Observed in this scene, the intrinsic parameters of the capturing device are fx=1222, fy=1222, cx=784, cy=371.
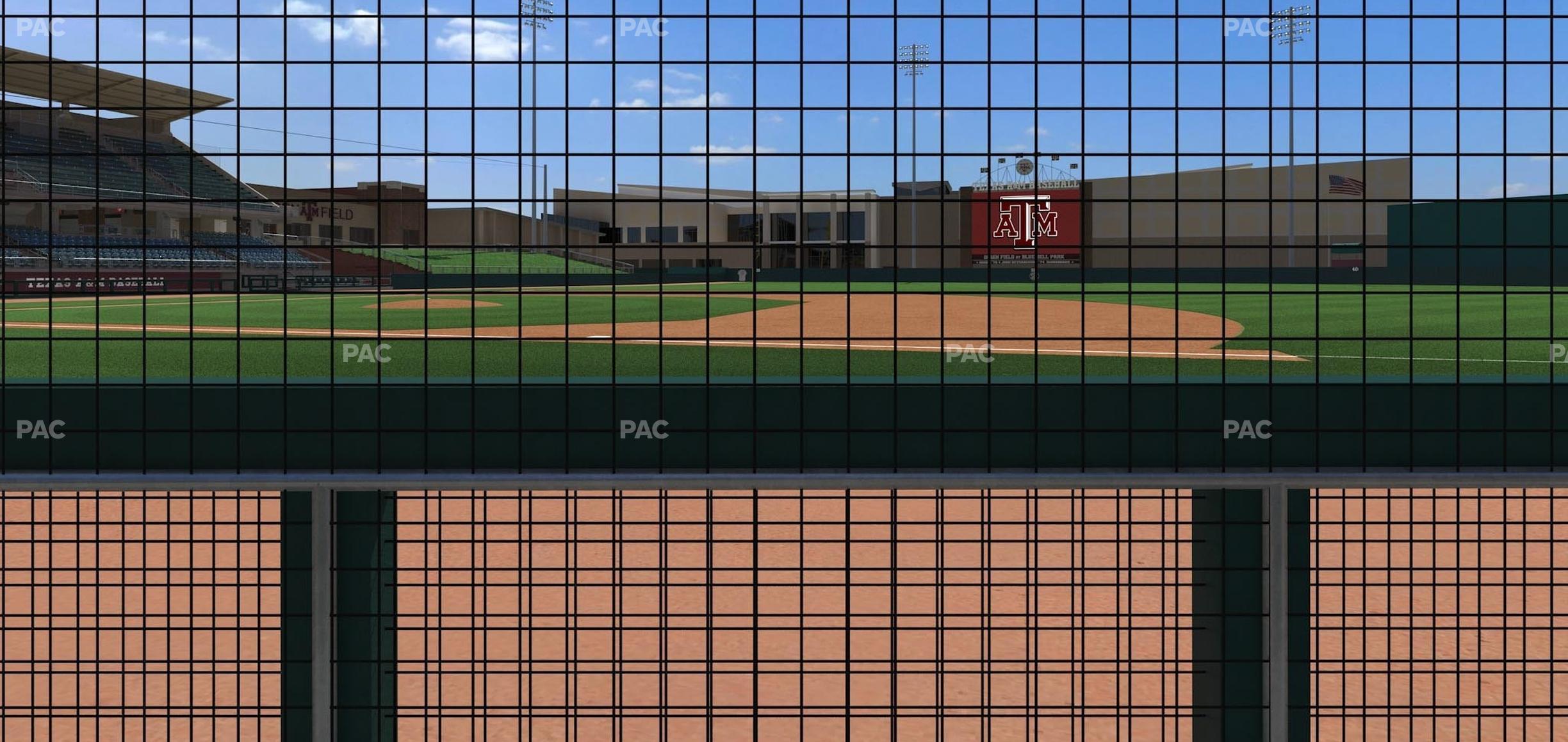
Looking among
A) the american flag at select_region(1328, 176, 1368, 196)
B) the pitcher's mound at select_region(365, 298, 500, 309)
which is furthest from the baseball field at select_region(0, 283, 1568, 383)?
the american flag at select_region(1328, 176, 1368, 196)

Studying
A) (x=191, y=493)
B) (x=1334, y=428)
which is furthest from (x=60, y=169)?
(x=1334, y=428)

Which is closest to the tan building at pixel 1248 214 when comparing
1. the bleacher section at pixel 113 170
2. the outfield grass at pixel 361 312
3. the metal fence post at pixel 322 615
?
the outfield grass at pixel 361 312

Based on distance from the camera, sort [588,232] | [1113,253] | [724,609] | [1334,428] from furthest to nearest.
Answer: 1. [588,232]
2. [1113,253]
3. [724,609]
4. [1334,428]

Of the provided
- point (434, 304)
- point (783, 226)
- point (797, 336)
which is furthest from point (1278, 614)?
point (783, 226)

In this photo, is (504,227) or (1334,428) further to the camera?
(504,227)

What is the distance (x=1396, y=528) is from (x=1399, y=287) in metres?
29.4

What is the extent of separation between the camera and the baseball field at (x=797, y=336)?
9.96 metres

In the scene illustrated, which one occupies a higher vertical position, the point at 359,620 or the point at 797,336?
the point at 797,336

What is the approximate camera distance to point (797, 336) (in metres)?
10.8

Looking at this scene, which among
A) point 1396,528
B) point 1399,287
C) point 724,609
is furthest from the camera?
point 1399,287

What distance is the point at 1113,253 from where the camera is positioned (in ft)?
211

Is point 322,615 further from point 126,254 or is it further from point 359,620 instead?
point 126,254

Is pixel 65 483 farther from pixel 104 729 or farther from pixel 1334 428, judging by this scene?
pixel 1334 428

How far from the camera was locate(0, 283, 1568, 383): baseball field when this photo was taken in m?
9.96
